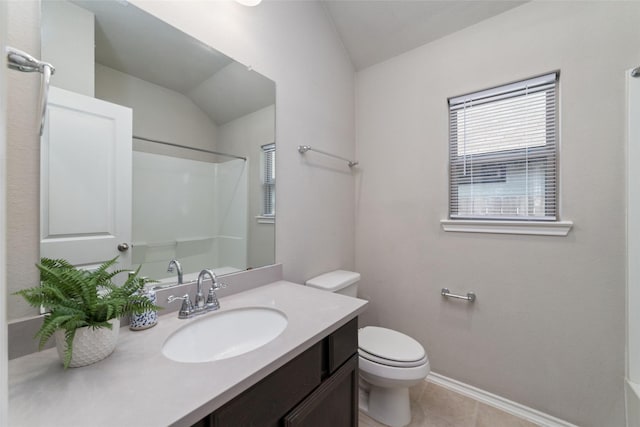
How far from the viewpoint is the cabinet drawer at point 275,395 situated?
565 mm

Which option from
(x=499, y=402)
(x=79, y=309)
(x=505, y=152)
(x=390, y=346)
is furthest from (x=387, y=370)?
(x=505, y=152)

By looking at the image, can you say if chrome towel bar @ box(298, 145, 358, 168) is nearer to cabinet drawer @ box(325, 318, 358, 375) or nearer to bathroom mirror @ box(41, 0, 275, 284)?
bathroom mirror @ box(41, 0, 275, 284)

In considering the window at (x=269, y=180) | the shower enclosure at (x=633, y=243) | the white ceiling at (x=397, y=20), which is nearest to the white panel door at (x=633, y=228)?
the shower enclosure at (x=633, y=243)

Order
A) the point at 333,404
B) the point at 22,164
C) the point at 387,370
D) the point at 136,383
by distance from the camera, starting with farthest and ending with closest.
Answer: the point at 387,370 < the point at 333,404 < the point at 22,164 < the point at 136,383

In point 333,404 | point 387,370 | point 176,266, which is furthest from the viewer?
point 387,370

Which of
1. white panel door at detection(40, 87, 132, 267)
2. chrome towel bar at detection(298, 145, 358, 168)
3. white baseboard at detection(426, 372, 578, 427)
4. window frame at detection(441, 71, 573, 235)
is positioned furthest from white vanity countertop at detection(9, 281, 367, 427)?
white baseboard at detection(426, 372, 578, 427)

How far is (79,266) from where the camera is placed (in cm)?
77

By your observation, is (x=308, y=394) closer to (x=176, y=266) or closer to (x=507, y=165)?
(x=176, y=266)

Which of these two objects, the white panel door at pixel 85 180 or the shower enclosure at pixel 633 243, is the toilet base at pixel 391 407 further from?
the white panel door at pixel 85 180

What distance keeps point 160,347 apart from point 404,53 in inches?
86.5

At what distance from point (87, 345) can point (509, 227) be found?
74.6 inches

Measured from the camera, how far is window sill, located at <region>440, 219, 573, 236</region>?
1.31 metres

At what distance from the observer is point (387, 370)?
4.22 feet

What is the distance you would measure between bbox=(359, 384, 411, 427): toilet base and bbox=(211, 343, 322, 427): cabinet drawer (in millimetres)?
854
